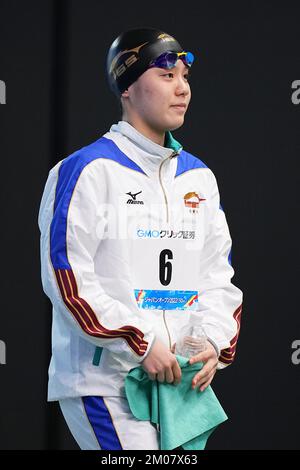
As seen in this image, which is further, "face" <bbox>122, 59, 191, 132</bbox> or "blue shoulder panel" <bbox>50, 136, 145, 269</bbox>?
"face" <bbox>122, 59, 191, 132</bbox>

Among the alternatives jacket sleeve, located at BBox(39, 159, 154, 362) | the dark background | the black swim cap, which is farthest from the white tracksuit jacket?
the dark background

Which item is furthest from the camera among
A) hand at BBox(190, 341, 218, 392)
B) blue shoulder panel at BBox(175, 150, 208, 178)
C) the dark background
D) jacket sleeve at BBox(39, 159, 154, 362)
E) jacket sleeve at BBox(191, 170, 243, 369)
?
the dark background

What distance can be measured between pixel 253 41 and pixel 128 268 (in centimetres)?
145

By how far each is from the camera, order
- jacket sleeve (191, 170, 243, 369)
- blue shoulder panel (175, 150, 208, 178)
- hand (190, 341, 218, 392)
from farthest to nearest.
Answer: blue shoulder panel (175, 150, 208, 178)
jacket sleeve (191, 170, 243, 369)
hand (190, 341, 218, 392)

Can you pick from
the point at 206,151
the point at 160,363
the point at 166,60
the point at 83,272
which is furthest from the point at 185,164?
the point at 206,151

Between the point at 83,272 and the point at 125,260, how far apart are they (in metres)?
0.14

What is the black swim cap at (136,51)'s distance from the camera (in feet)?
8.05

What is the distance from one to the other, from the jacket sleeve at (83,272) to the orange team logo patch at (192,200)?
0.26 metres

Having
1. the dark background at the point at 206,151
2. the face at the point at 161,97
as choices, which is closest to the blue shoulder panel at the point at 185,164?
the face at the point at 161,97

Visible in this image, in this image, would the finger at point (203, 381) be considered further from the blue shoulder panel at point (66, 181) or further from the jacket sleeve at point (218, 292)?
the blue shoulder panel at point (66, 181)

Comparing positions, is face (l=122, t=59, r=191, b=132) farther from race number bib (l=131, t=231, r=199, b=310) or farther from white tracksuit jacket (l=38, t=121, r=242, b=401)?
race number bib (l=131, t=231, r=199, b=310)

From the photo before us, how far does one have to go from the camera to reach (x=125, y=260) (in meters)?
2.33

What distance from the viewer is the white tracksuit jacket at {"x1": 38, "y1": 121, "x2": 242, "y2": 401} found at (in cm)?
222

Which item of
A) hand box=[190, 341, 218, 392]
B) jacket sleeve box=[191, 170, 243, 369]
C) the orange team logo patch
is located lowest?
hand box=[190, 341, 218, 392]
